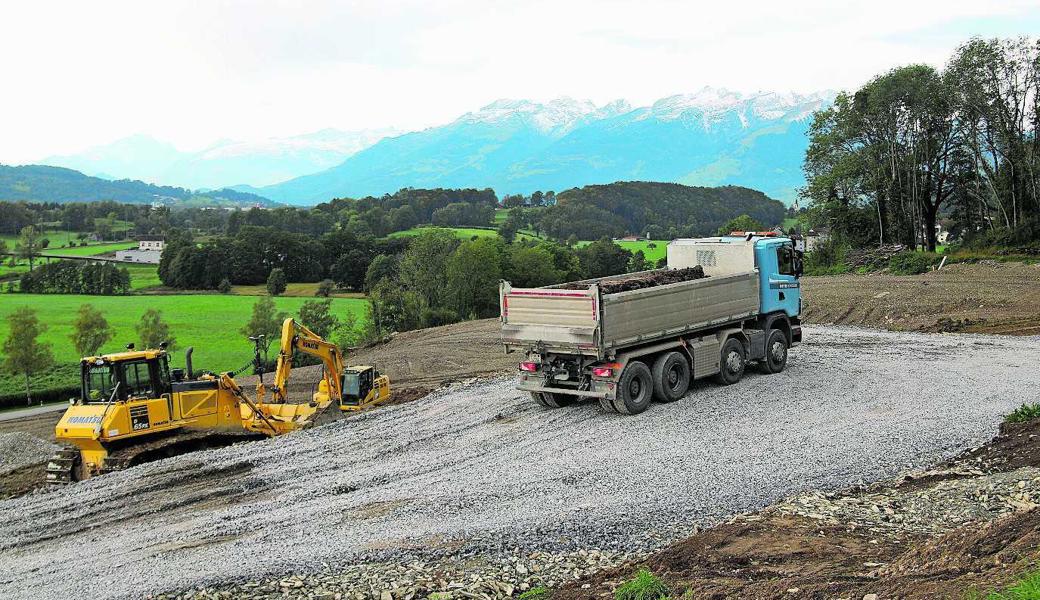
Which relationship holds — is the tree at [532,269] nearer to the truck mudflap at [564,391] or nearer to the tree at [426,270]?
the tree at [426,270]

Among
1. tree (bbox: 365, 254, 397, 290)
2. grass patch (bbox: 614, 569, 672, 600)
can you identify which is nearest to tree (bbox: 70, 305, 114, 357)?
tree (bbox: 365, 254, 397, 290)

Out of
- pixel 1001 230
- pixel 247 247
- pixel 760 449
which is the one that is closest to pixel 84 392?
pixel 760 449

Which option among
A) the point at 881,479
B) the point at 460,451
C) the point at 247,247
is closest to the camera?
the point at 881,479

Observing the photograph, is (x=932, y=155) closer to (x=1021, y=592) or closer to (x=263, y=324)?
(x=263, y=324)

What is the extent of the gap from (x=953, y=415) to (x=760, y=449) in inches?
165

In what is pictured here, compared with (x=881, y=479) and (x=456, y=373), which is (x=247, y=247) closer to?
(x=456, y=373)

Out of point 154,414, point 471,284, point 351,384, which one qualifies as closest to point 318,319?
point 471,284

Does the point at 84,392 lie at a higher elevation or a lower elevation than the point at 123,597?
higher

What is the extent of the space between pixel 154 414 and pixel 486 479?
26.9 ft

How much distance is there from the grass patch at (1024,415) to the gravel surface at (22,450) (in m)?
22.3

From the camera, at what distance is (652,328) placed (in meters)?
16.8

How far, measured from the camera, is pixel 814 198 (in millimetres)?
54969

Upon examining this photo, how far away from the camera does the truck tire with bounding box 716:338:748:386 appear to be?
18.6 metres

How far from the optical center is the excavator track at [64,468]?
17031mm
